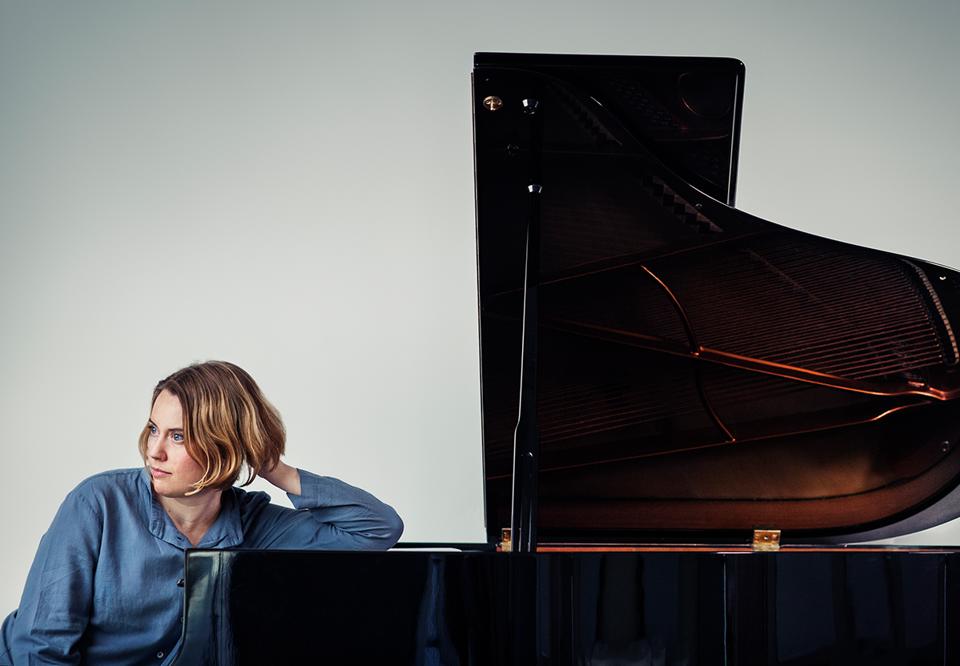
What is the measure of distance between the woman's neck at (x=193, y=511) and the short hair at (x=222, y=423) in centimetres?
9

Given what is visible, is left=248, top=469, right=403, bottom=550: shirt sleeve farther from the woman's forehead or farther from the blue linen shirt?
the woman's forehead

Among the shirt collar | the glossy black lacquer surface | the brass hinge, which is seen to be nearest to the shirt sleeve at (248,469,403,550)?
the shirt collar

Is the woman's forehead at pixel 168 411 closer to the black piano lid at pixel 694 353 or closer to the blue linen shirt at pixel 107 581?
the blue linen shirt at pixel 107 581

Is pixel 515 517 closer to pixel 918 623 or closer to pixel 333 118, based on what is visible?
pixel 918 623

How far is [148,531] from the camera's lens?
7.38ft

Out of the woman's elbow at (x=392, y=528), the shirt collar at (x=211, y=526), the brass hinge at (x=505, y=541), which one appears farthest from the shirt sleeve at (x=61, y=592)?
the brass hinge at (x=505, y=541)

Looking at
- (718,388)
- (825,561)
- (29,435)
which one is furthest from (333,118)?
(825,561)

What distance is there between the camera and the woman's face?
2.21m

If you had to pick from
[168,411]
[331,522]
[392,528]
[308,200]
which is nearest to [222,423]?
[168,411]

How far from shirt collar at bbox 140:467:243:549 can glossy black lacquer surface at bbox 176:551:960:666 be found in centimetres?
54

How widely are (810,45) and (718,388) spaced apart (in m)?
2.28

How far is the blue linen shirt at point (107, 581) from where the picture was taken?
2111 mm

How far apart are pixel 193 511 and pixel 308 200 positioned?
1954 mm

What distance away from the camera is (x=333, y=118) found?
4.04 meters
